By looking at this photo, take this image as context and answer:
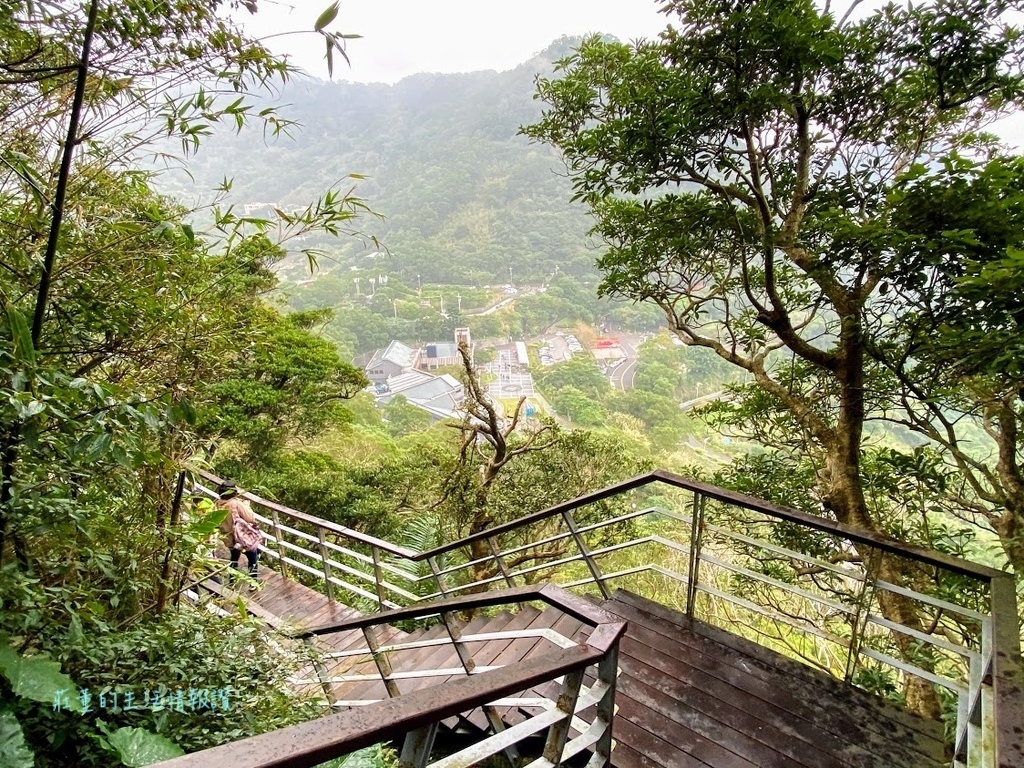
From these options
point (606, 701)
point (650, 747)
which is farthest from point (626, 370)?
point (606, 701)

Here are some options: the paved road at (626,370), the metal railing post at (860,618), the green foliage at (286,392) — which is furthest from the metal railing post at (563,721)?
the paved road at (626,370)

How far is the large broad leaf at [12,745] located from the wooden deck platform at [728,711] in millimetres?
1568

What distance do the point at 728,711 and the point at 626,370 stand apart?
57.9 feet

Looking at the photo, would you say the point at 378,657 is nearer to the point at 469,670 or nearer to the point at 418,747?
the point at 469,670

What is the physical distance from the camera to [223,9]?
1.76m

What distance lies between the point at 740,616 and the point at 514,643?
4390mm

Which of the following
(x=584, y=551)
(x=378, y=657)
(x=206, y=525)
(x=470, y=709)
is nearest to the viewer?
(x=470, y=709)

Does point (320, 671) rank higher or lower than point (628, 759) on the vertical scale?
lower

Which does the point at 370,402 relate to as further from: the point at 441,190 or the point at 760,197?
the point at 441,190

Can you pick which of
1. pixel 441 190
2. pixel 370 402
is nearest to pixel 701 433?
pixel 370 402

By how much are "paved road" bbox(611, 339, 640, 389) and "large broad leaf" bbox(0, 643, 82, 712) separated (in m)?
16.8

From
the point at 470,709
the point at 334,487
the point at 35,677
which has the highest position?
the point at 470,709

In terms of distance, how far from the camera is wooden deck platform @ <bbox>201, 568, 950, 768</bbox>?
75.3 inches

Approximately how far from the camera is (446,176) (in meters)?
33.4
